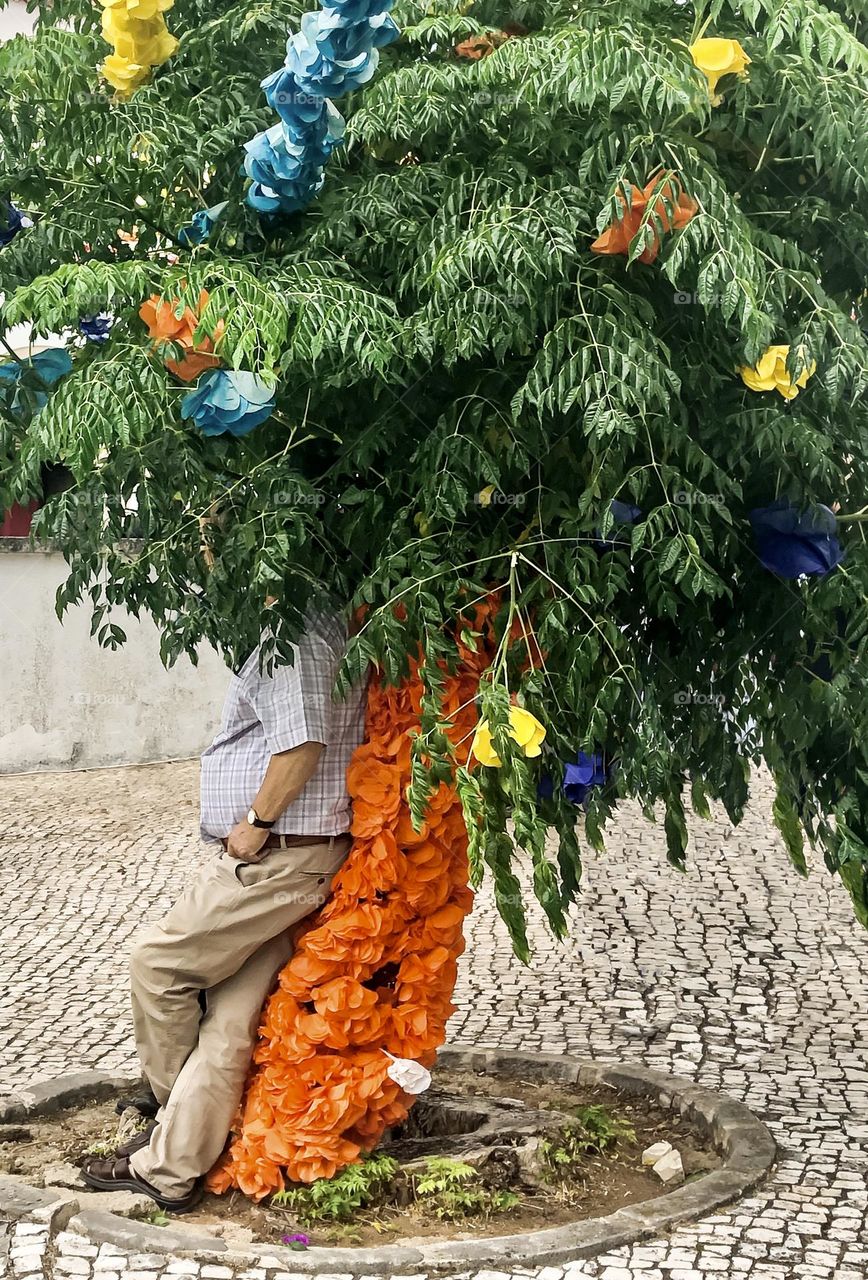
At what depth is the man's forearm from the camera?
4465mm

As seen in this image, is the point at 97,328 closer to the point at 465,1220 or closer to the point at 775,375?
the point at 775,375

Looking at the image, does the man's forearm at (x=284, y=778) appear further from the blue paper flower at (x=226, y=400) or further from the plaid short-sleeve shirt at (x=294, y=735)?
the blue paper flower at (x=226, y=400)

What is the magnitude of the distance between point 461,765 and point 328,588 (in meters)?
0.59

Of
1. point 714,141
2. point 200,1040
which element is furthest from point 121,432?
point 200,1040

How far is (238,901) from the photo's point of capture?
4.50m

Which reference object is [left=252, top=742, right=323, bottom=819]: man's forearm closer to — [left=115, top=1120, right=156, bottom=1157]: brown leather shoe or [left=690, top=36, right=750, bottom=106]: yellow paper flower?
[left=115, top=1120, right=156, bottom=1157]: brown leather shoe

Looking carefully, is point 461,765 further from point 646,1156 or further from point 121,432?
point 646,1156

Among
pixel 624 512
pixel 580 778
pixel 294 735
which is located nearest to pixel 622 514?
pixel 624 512

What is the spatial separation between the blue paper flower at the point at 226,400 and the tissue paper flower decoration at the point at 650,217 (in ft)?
2.62

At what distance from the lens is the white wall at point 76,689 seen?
1355 cm

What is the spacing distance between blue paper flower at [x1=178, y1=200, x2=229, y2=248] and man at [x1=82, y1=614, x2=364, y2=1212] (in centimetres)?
108

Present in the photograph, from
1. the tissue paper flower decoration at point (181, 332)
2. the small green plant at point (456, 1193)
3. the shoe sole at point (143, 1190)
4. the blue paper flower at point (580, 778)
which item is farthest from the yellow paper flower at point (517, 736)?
the shoe sole at point (143, 1190)

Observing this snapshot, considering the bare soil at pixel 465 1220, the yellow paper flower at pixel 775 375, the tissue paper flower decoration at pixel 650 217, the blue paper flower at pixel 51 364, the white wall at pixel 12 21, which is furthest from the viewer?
the white wall at pixel 12 21

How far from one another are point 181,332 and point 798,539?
63.0 inches
